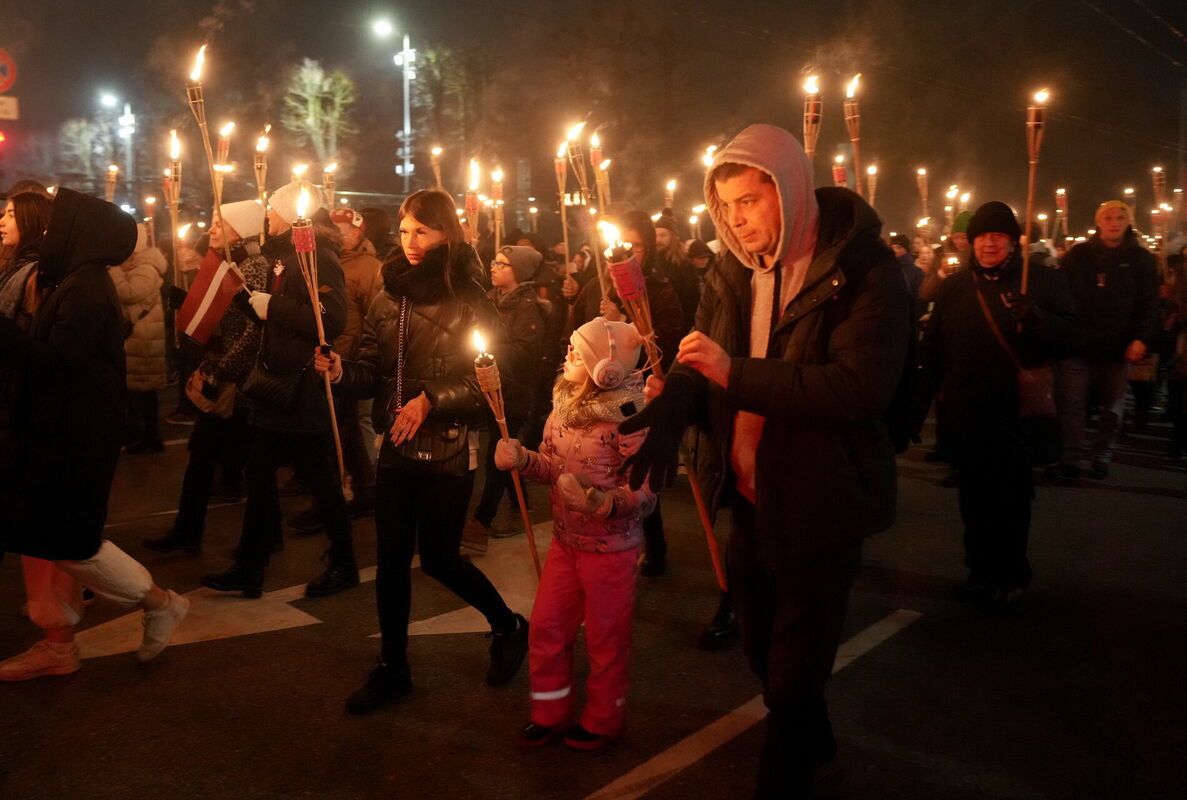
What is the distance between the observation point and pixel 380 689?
4.24 m

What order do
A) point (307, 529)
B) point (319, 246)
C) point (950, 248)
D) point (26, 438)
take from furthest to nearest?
point (950, 248) → point (307, 529) → point (319, 246) → point (26, 438)

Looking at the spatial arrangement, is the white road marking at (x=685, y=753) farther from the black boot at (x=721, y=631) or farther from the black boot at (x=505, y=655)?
the black boot at (x=505, y=655)

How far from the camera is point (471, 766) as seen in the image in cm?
375

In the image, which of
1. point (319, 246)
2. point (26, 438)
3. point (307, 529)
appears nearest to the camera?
point (26, 438)

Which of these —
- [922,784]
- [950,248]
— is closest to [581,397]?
[922,784]

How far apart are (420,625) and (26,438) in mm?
2095

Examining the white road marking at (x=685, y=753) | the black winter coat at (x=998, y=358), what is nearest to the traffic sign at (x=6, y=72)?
the black winter coat at (x=998, y=358)

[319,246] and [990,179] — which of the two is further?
[990,179]

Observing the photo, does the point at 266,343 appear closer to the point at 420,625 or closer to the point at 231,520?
the point at 420,625

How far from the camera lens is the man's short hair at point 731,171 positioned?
116 inches

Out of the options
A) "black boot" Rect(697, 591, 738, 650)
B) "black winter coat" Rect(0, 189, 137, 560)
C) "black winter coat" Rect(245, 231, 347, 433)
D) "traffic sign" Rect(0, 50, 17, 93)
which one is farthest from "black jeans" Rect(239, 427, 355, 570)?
"traffic sign" Rect(0, 50, 17, 93)

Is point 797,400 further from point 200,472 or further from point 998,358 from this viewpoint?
point 200,472

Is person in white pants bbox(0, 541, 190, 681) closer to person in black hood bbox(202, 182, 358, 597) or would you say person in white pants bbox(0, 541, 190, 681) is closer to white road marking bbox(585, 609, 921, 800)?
person in black hood bbox(202, 182, 358, 597)

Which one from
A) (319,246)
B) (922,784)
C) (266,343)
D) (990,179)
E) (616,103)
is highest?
(616,103)
